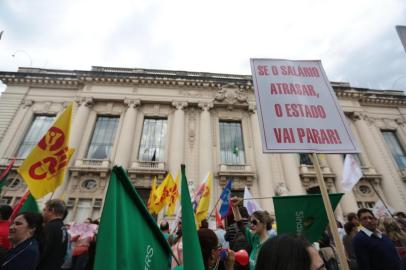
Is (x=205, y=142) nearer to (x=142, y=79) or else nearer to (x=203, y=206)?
(x=142, y=79)

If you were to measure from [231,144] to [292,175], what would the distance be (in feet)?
14.8

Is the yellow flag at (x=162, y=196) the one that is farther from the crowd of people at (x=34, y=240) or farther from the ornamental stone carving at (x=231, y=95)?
the ornamental stone carving at (x=231, y=95)

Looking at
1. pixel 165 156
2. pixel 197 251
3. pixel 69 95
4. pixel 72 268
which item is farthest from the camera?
pixel 69 95

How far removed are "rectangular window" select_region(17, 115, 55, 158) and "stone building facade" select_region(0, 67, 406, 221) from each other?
0.07 m

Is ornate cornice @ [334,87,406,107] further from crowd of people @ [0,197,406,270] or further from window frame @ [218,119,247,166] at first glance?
crowd of people @ [0,197,406,270]

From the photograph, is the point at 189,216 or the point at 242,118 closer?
the point at 189,216

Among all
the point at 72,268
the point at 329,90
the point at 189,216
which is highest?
the point at 329,90

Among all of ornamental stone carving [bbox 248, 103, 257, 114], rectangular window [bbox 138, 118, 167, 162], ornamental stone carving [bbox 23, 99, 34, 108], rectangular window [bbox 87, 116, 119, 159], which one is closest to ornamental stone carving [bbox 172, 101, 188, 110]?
rectangular window [bbox 138, 118, 167, 162]

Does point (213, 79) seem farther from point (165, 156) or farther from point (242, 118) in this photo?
point (165, 156)

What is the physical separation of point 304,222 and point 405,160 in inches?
755

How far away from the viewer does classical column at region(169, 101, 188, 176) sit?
44.6 ft

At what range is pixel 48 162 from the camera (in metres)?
4.09

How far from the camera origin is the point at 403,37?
2912mm

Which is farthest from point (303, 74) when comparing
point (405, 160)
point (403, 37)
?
point (405, 160)
